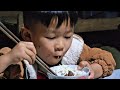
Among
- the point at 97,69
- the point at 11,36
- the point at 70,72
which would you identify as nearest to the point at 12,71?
the point at 11,36

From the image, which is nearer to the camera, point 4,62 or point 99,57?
point 4,62

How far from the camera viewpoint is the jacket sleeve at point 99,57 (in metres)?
1.76

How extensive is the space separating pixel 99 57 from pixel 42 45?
313mm

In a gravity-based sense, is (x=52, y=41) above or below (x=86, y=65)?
above

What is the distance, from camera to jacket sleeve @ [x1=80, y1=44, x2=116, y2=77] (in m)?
1.76

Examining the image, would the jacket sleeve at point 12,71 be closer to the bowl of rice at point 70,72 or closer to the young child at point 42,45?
the young child at point 42,45

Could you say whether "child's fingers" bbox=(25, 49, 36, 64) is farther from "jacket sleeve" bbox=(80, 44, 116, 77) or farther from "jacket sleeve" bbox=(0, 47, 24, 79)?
"jacket sleeve" bbox=(80, 44, 116, 77)

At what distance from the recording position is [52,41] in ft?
5.56

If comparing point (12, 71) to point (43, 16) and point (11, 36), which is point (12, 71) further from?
point (43, 16)

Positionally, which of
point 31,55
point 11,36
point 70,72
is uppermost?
point 11,36

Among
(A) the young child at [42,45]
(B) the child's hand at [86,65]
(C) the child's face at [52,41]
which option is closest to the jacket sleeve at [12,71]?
(A) the young child at [42,45]

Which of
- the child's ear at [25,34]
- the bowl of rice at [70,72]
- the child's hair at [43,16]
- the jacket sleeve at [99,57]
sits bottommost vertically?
the bowl of rice at [70,72]
